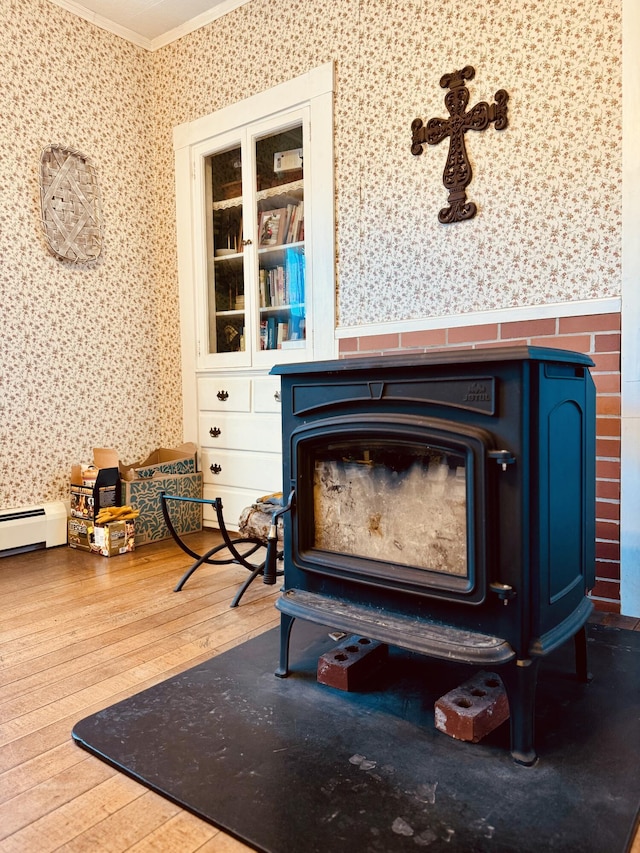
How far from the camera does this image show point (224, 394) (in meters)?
3.13

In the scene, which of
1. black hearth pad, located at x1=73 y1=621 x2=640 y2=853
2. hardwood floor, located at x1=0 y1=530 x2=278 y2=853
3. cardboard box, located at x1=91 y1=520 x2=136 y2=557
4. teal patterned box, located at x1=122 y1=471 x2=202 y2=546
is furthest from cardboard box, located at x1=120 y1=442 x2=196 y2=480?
black hearth pad, located at x1=73 y1=621 x2=640 y2=853

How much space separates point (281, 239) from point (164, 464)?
1248 mm

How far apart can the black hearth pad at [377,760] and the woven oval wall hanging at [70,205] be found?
228cm

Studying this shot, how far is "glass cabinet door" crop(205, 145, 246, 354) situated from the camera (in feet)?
10.1

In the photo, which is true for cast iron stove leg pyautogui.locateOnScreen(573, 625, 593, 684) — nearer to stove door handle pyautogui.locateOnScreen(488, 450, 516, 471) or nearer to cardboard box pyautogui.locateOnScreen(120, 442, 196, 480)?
stove door handle pyautogui.locateOnScreen(488, 450, 516, 471)

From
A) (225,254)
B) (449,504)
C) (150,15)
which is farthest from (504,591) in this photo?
(150,15)

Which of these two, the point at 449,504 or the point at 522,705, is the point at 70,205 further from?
the point at 522,705

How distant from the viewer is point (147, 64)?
3.36 meters

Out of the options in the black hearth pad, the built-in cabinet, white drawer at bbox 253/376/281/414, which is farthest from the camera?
white drawer at bbox 253/376/281/414

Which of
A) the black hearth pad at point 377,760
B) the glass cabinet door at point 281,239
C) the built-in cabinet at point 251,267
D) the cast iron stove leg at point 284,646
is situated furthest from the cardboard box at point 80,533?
the cast iron stove leg at point 284,646

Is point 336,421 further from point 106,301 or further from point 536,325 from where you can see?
point 106,301

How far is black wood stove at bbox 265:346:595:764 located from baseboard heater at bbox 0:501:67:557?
5.91 ft

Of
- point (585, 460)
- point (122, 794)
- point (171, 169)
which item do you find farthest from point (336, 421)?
point (171, 169)

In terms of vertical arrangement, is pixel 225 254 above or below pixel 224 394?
above
